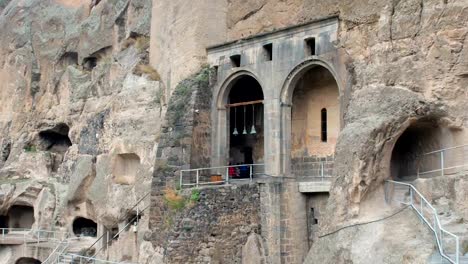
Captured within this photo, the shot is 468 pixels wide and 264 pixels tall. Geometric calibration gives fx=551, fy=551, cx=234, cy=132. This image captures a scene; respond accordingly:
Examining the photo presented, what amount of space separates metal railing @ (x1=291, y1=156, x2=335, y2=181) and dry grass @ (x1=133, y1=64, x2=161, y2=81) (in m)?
6.90

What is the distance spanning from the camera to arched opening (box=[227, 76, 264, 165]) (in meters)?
19.5

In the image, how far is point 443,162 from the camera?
12.2 metres

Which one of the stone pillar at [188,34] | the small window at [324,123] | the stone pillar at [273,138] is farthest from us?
the stone pillar at [188,34]

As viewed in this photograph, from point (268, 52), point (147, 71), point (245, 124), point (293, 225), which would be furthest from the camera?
point (147, 71)

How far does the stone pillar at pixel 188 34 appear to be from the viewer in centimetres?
1920

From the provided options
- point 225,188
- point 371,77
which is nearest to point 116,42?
point 225,188

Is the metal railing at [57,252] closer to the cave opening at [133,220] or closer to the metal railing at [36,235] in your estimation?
the metal railing at [36,235]

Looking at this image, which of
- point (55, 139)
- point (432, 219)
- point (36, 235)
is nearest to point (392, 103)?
point (432, 219)

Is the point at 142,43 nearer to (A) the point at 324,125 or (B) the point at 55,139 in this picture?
(B) the point at 55,139

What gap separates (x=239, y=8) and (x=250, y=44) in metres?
2.32

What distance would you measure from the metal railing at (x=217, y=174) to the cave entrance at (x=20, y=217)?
13672 millimetres

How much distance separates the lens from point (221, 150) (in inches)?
721

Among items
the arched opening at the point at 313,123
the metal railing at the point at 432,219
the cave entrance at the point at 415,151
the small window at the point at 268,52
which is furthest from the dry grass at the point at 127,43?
the metal railing at the point at 432,219

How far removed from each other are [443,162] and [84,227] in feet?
56.9
